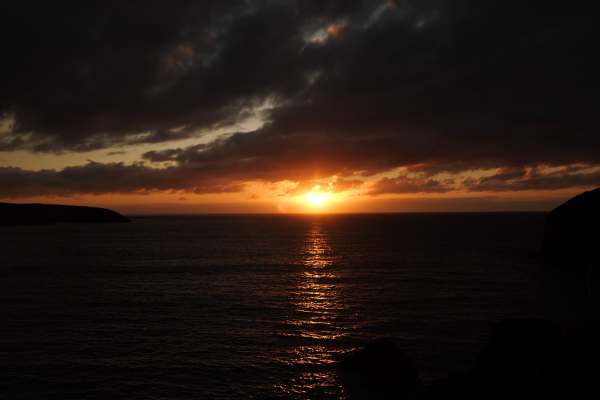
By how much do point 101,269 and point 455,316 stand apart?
6397 centimetres

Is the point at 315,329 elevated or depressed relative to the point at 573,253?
depressed

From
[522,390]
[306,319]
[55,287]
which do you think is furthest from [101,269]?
[522,390]

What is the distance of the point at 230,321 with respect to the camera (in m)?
39.8

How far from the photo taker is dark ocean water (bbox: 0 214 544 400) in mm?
26188

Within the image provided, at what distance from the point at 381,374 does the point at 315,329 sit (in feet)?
43.5

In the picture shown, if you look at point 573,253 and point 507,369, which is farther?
point 573,253

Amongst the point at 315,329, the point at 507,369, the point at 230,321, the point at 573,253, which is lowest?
the point at 315,329

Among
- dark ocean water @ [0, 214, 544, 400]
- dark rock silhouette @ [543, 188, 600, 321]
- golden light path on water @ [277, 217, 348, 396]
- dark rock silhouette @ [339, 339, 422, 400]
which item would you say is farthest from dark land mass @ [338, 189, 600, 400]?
dark rock silhouette @ [543, 188, 600, 321]

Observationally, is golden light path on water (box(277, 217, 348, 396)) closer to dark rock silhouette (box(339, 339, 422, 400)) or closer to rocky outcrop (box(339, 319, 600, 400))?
dark rock silhouette (box(339, 339, 422, 400))

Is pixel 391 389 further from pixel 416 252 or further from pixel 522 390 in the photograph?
pixel 416 252

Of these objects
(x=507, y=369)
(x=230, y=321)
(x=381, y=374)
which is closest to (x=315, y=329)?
(x=230, y=321)

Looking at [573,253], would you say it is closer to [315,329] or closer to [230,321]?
[315,329]

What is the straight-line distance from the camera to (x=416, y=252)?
102m

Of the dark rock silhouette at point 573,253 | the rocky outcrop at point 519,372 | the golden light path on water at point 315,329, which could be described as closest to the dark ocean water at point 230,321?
the golden light path on water at point 315,329
